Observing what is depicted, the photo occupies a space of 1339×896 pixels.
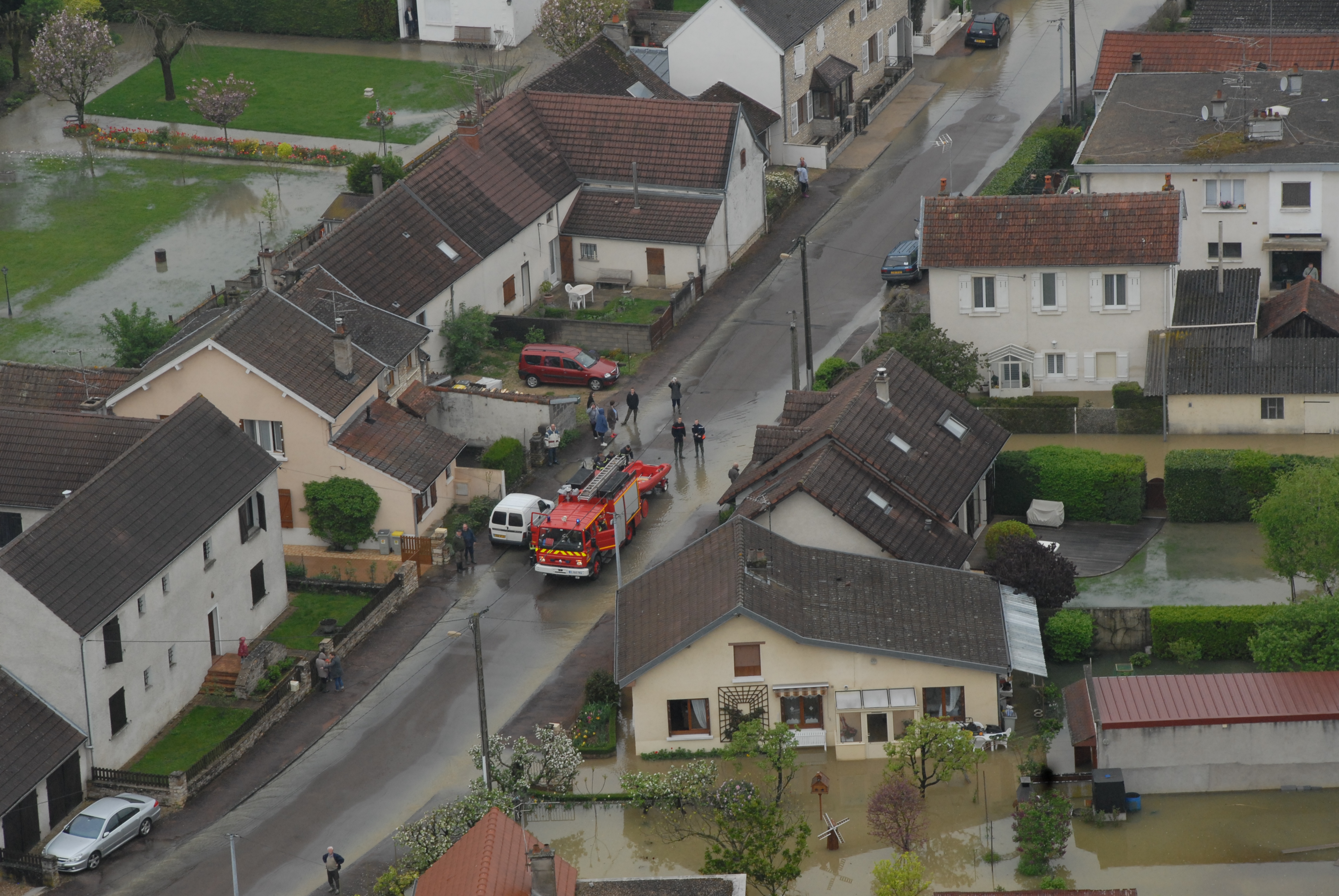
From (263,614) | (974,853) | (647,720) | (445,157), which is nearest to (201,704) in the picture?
(263,614)

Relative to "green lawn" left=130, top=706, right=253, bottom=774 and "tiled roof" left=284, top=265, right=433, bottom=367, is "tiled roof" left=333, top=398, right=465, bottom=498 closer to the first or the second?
"tiled roof" left=284, top=265, right=433, bottom=367

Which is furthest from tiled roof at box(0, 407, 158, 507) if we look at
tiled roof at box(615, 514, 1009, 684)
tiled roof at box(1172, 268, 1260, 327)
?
tiled roof at box(1172, 268, 1260, 327)

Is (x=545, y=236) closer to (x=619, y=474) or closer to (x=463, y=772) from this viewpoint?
(x=619, y=474)

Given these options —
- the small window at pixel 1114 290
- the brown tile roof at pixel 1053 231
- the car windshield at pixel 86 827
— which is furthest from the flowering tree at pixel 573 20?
the car windshield at pixel 86 827

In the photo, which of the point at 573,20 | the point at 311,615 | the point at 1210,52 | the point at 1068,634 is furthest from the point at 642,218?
the point at 1068,634

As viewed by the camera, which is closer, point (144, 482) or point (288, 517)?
point (144, 482)

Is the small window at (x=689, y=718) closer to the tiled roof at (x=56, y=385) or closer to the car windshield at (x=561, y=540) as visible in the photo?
the car windshield at (x=561, y=540)
